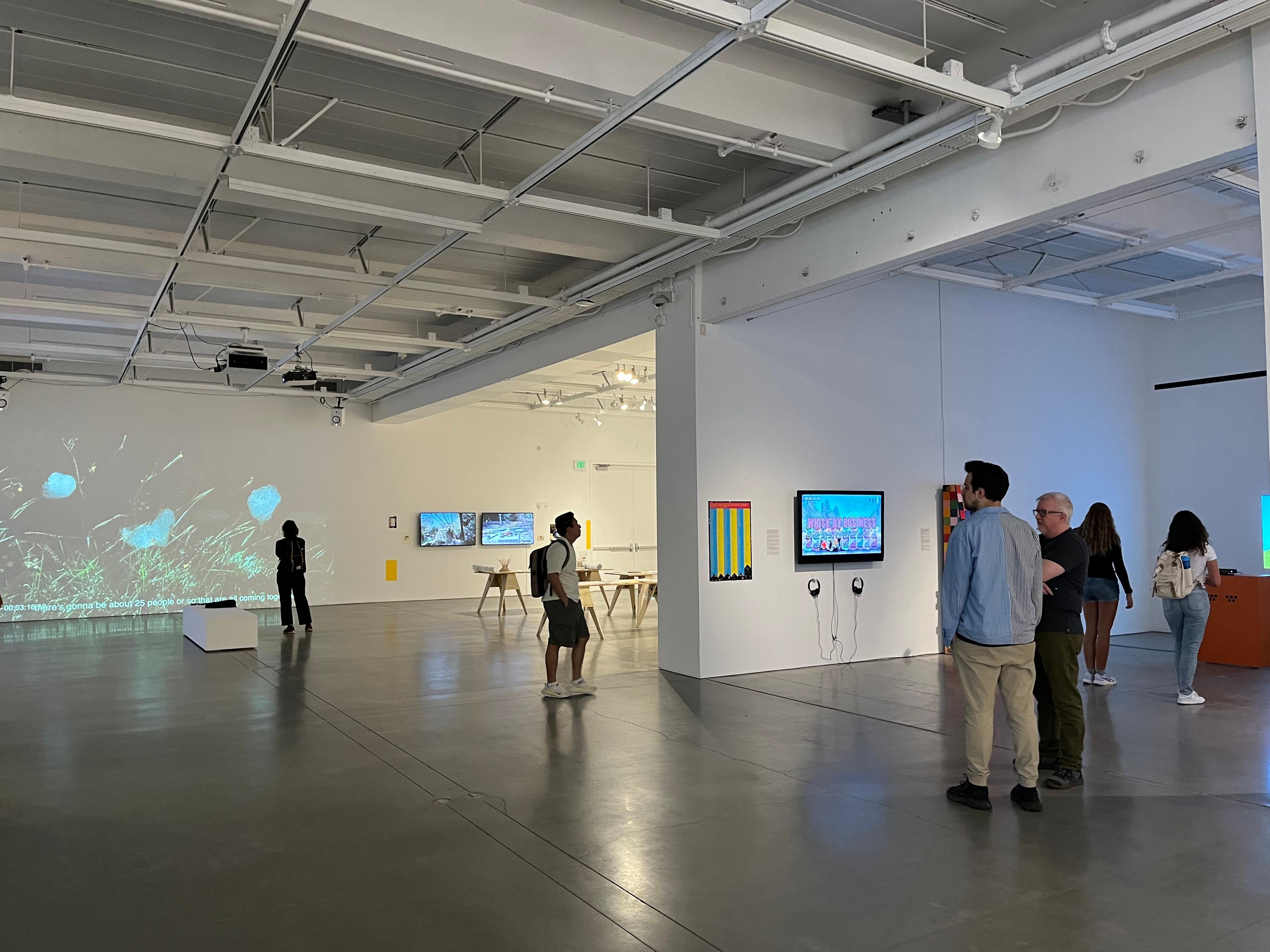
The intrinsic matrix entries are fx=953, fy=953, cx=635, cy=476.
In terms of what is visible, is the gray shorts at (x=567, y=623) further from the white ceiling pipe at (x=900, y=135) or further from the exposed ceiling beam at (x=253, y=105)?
the exposed ceiling beam at (x=253, y=105)

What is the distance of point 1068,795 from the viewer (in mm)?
4492

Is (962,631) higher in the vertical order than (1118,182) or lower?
lower

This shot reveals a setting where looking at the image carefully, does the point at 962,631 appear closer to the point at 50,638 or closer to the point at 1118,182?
the point at 1118,182

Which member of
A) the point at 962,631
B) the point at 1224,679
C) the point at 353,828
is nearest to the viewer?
the point at 353,828

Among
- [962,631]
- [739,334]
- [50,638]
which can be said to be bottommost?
[50,638]

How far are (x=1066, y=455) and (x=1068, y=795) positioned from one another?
21.2 ft

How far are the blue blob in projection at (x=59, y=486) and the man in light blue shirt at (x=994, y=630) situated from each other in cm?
1343

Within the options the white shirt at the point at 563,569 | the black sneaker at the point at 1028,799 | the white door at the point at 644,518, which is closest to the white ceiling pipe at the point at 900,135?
the white shirt at the point at 563,569

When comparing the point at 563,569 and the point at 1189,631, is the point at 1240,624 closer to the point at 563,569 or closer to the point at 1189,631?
the point at 1189,631

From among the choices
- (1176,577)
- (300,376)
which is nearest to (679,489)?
(1176,577)

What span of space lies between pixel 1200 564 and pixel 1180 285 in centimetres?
385

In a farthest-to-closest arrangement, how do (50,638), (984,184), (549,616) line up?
(50,638) < (549,616) < (984,184)

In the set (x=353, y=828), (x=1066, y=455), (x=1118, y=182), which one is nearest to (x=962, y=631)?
(x=1118, y=182)

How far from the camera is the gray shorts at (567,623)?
23.1ft
